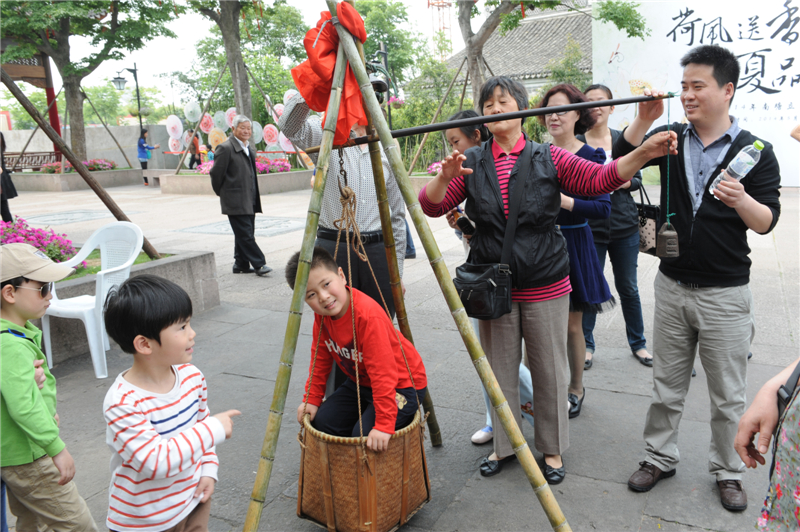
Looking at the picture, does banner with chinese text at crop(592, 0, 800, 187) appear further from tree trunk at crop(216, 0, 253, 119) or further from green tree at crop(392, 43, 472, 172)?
tree trunk at crop(216, 0, 253, 119)

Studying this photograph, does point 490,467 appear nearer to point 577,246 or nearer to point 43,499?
point 577,246

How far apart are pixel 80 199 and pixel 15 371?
1651 cm

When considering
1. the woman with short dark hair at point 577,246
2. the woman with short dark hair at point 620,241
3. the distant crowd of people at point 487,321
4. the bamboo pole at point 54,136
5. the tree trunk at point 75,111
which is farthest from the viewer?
the tree trunk at point 75,111

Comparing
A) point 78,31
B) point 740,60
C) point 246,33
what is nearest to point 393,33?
point 246,33

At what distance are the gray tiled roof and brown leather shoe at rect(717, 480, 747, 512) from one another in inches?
836

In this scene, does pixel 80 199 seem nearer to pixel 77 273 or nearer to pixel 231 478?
pixel 77 273

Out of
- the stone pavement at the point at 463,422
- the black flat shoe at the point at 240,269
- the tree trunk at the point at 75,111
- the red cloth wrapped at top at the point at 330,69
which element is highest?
the tree trunk at the point at 75,111

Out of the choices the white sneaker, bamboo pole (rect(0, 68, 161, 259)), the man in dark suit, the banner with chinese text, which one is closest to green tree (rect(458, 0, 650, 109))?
the banner with chinese text

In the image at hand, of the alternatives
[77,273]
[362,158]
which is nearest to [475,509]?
[362,158]

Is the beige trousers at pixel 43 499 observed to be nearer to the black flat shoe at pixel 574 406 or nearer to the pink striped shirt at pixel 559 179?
the pink striped shirt at pixel 559 179

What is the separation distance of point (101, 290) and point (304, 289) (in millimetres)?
2912

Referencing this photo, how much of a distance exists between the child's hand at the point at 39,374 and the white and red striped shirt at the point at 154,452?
45 cm

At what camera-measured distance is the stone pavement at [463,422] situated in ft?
8.34

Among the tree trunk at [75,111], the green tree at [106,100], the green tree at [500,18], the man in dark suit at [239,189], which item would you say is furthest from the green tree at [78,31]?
the green tree at [106,100]
